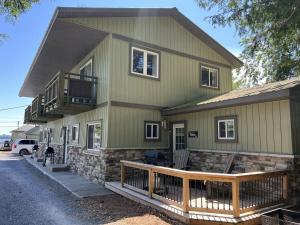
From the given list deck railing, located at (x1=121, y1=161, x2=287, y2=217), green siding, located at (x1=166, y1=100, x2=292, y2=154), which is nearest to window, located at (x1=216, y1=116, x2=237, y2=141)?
green siding, located at (x1=166, y1=100, x2=292, y2=154)

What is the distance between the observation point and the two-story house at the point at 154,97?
762 cm

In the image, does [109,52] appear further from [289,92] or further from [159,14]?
[289,92]

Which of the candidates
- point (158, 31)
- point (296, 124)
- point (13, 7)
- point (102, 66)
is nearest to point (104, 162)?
point (102, 66)

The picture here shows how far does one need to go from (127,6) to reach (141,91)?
3441 millimetres

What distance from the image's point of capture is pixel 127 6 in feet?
34.6

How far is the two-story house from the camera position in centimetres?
762

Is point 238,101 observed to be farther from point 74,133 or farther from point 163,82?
point 74,133

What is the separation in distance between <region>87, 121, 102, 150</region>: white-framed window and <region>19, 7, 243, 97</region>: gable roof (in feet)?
11.4

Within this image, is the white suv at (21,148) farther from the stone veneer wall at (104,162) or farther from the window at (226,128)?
the window at (226,128)

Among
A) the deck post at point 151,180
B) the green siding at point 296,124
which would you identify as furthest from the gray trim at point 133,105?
the green siding at point 296,124

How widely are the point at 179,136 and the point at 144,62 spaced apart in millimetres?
3433

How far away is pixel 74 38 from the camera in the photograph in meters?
10.6

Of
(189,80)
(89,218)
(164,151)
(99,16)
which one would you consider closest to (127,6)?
(99,16)

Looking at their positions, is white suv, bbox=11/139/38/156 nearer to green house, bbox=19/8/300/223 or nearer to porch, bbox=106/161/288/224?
green house, bbox=19/8/300/223
